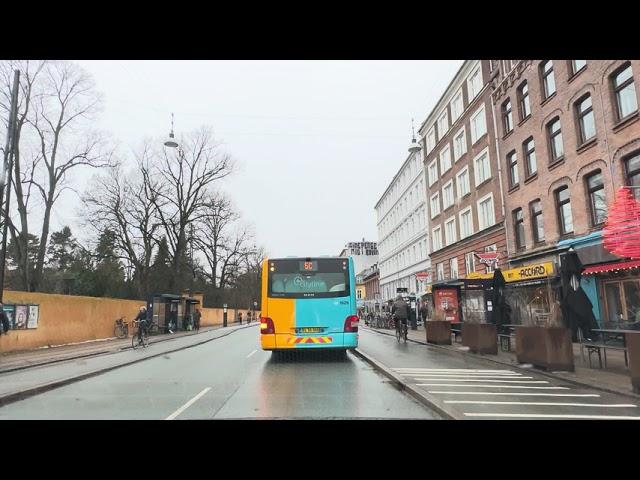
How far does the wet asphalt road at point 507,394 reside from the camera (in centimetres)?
727

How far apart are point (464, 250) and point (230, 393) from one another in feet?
90.7

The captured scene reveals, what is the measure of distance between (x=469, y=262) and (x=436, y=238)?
8.41m

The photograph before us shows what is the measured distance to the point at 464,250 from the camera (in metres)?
34.6

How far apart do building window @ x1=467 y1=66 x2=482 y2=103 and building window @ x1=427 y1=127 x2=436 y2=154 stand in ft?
28.4

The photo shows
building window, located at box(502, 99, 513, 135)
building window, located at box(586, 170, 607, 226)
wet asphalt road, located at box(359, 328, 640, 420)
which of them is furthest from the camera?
building window, located at box(502, 99, 513, 135)

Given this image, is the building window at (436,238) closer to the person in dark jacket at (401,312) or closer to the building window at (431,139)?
the building window at (431,139)

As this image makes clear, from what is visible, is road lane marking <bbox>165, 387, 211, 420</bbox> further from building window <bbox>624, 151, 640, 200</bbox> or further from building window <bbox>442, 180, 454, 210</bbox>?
building window <bbox>442, 180, 454, 210</bbox>

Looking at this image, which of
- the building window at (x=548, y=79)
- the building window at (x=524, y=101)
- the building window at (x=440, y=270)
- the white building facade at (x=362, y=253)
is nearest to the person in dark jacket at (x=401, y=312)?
the building window at (x=524, y=101)

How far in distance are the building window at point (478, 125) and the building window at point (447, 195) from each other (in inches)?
→ 218

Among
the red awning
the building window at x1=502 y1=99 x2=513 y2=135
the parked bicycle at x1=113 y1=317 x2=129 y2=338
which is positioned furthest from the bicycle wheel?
the red awning

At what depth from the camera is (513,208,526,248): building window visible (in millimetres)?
26344

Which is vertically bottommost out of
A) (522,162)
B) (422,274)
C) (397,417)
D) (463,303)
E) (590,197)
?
(397,417)
